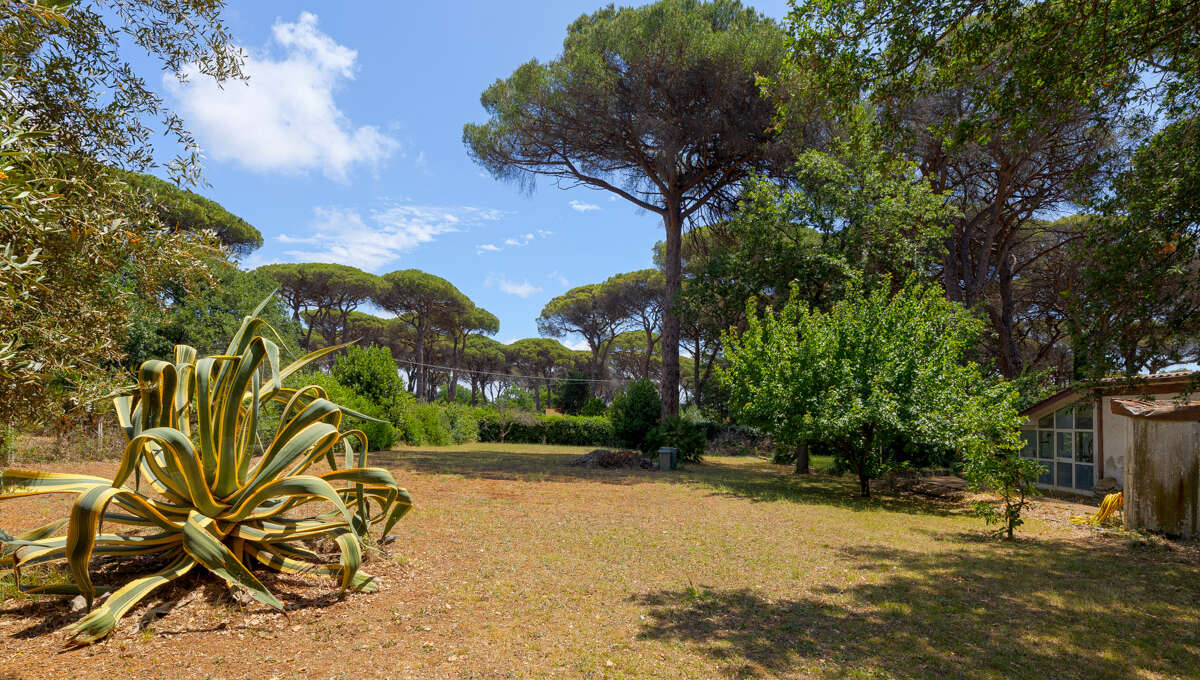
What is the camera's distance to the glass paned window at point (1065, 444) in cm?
1284

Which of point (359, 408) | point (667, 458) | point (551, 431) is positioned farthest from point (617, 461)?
point (551, 431)

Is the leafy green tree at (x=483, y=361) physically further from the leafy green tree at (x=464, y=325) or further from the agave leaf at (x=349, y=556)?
the agave leaf at (x=349, y=556)

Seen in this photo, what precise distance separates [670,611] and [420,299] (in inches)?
1261

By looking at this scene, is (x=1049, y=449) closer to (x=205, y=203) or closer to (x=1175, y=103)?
(x=1175, y=103)

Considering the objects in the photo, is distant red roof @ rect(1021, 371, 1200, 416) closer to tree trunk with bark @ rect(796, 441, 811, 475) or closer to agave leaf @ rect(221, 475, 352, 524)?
tree trunk with bark @ rect(796, 441, 811, 475)

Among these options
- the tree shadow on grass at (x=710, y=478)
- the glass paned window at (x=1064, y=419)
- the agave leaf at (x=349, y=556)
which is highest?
the glass paned window at (x=1064, y=419)

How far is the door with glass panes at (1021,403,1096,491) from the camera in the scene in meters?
12.3

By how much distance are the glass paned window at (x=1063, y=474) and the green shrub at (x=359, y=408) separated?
15577 mm

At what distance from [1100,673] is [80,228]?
6.00 m

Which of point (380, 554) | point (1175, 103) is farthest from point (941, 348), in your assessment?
point (380, 554)

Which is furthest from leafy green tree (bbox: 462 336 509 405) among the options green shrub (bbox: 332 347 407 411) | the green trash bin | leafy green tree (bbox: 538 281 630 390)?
the green trash bin

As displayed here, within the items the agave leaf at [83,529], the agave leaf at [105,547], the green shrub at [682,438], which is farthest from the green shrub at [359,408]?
the agave leaf at [83,529]

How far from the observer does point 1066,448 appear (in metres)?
12.9

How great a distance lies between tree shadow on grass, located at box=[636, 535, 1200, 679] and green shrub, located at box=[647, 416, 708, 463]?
1029cm
